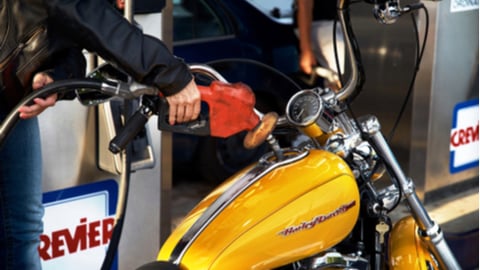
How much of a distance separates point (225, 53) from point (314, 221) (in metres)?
3.45

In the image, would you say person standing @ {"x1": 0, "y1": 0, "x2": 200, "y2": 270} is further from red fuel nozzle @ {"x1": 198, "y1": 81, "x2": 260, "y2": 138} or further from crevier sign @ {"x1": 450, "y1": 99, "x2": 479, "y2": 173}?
crevier sign @ {"x1": 450, "y1": 99, "x2": 479, "y2": 173}

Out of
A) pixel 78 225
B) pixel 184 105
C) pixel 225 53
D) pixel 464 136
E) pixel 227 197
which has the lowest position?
pixel 464 136

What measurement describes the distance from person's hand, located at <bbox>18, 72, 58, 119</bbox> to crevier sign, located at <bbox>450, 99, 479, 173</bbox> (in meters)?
3.46

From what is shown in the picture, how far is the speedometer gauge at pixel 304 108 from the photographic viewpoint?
239 cm

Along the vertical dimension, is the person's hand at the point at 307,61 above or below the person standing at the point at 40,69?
below

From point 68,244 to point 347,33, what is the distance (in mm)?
1510

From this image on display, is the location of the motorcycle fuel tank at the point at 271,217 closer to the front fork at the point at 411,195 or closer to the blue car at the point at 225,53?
the front fork at the point at 411,195

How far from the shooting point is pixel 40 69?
8.87 feet

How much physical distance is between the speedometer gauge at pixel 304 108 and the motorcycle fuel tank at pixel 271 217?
11 cm

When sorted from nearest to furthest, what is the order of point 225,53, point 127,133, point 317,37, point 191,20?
point 127,133 < point 191,20 < point 225,53 < point 317,37

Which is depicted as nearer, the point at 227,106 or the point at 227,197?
the point at 227,106

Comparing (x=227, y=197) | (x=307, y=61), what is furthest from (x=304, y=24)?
(x=227, y=197)

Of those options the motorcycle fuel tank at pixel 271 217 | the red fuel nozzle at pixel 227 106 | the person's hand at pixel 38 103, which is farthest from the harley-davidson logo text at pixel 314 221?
the person's hand at pixel 38 103

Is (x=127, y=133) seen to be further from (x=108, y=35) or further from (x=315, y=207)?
(x=315, y=207)
